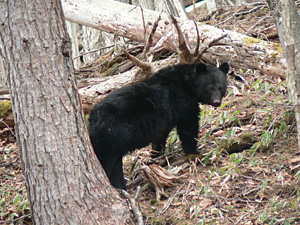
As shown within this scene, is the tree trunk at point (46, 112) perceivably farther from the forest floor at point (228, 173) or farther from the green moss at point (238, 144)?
the green moss at point (238, 144)

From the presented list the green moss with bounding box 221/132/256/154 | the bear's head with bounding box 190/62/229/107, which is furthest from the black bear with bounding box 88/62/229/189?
the green moss with bounding box 221/132/256/154

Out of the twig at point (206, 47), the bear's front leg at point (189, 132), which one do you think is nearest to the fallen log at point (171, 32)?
the twig at point (206, 47)

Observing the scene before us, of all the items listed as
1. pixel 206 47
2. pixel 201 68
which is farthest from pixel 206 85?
pixel 206 47

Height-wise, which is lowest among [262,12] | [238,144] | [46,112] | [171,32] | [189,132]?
[238,144]

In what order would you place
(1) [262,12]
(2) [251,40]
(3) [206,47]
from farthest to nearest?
(1) [262,12], (2) [251,40], (3) [206,47]

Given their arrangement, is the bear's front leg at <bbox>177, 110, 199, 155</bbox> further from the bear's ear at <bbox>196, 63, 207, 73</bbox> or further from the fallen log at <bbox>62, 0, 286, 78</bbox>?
the fallen log at <bbox>62, 0, 286, 78</bbox>

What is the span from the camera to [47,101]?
368 centimetres

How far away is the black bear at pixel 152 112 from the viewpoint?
5.02 metres

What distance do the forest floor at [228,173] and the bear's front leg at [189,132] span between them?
0.71ft

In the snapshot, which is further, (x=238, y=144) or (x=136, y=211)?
(x=238, y=144)

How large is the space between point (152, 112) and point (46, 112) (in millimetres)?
2084

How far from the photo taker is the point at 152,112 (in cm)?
550

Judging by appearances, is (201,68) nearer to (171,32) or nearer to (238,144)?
(238,144)

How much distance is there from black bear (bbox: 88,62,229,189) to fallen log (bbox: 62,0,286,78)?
1345 mm
